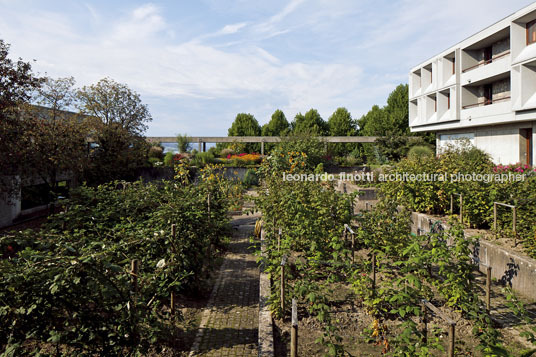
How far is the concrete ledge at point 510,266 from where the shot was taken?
5.37 metres

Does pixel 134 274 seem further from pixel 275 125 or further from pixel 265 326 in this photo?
pixel 275 125

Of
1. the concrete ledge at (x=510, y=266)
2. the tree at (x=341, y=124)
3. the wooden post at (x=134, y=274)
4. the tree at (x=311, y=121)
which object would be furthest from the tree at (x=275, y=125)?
the wooden post at (x=134, y=274)

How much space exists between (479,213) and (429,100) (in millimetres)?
18755

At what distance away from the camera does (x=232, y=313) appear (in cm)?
495

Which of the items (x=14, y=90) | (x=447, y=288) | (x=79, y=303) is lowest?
(x=447, y=288)

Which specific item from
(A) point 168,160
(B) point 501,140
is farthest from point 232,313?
(A) point 168,160

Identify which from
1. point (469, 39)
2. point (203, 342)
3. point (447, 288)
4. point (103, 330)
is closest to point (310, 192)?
point (447, 288)

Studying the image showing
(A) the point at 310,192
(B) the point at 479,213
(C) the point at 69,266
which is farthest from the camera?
(B) the point at 479,213

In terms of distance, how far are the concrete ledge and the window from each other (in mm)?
14516

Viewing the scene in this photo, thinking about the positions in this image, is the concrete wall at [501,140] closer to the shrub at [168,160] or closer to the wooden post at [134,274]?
the wooden post at [134,274]

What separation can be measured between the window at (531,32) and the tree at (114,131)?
20627 millimetres

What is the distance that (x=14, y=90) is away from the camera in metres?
11.1

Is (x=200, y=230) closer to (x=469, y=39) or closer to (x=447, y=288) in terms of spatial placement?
(x=447, y=288)

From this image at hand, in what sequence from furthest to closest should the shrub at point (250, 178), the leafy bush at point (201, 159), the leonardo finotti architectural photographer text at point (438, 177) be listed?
the leafy bush at point (201, 159) → the shrub at point (250, 178) → the leonardo finotti architectural photographer text at point (438, 177)
